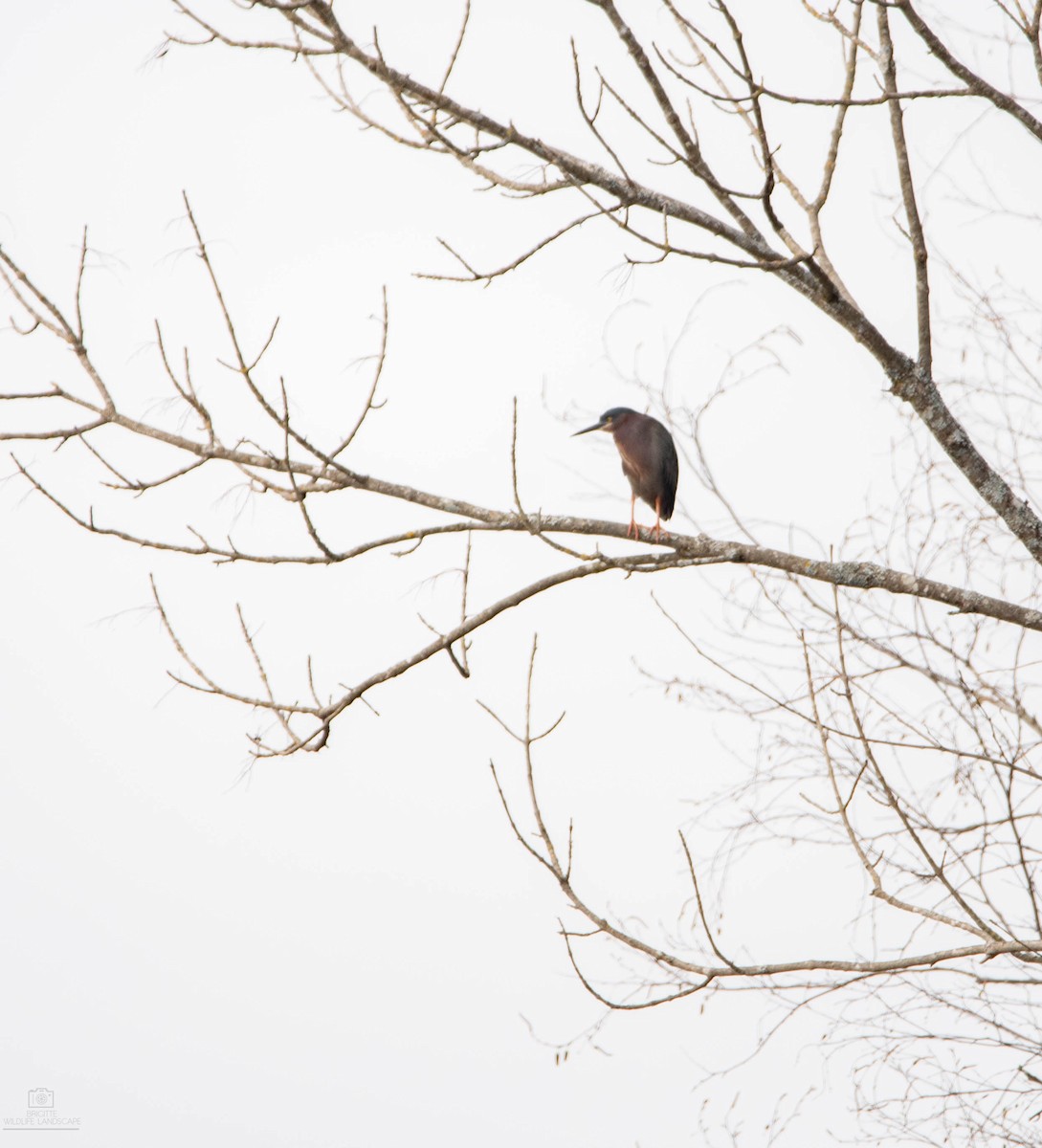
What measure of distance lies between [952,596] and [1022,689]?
1.09 m

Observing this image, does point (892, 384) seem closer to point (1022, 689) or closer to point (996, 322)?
point (1022, 689)

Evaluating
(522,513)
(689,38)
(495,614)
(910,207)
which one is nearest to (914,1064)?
(495,614)

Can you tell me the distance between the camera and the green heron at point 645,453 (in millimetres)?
5371

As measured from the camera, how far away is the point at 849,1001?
3.67 m

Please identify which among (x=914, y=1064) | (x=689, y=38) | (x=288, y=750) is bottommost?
(x=914, y=1064)

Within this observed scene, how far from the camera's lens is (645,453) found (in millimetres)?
5375

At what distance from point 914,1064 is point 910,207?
94.5 inches

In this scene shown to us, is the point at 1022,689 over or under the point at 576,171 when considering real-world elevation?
under

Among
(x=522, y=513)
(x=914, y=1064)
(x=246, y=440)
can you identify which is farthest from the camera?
(x=914, y=1064)

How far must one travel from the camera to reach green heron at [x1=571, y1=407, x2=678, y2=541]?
17.6ft

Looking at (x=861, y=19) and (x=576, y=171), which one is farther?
(x=861, y=19)

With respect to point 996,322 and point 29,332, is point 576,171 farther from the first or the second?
point 996,322

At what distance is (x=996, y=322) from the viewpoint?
14.0 ft

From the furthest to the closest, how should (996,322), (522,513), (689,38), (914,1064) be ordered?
(996,322) < (914,1064) < (689,38) < (522,513)
